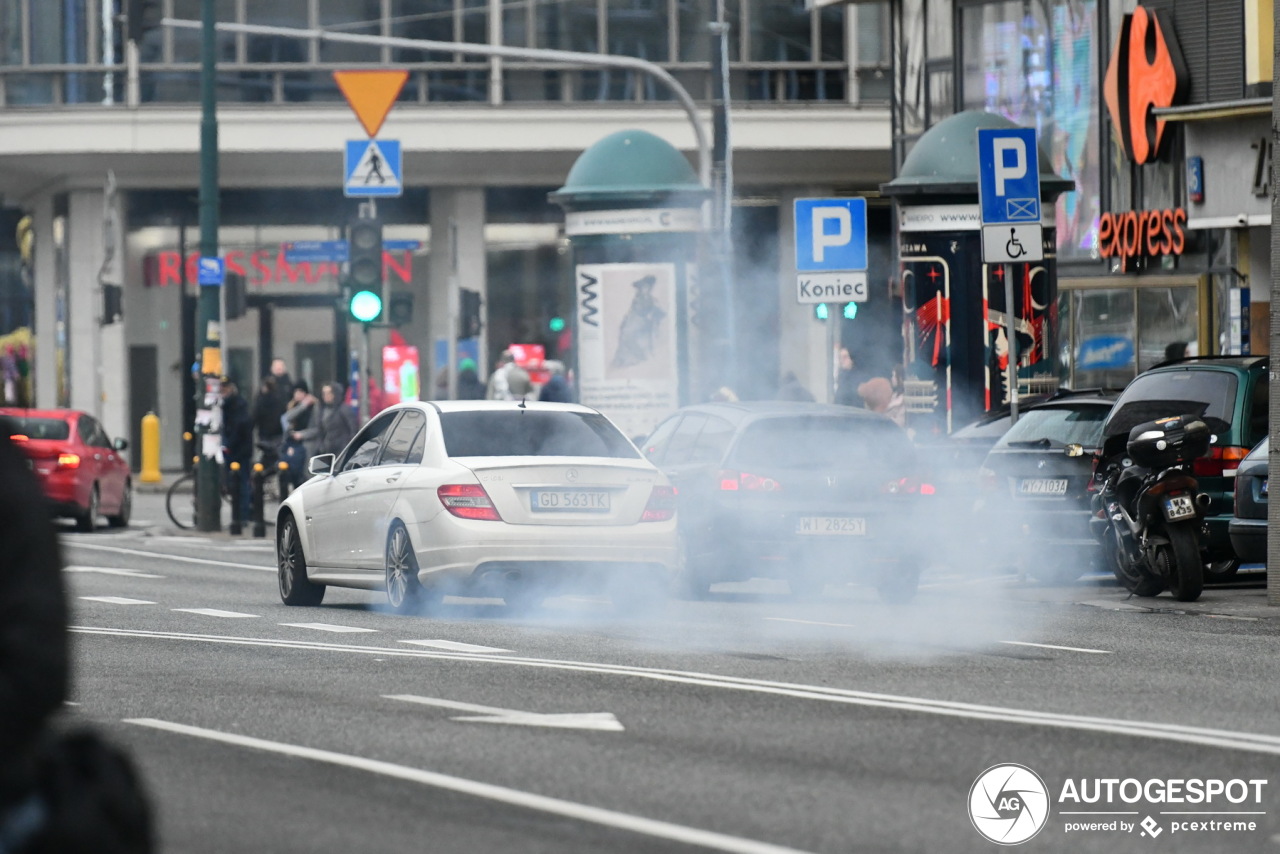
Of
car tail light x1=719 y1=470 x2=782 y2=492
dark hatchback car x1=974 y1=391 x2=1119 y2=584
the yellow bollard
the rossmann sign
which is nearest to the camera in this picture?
car tail light x1=719 y1=470 x2=782 y2=492

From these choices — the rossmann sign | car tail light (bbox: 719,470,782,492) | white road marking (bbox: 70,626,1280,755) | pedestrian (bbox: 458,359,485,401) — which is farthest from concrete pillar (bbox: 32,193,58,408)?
white road marking (bbox: 70,626,1280,755)

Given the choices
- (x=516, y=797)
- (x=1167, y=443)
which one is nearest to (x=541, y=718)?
(x=516, y=797)

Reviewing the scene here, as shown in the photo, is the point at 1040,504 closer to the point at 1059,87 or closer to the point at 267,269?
the point at 1059,87

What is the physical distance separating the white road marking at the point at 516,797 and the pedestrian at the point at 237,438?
754 inches

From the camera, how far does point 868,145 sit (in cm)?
4094

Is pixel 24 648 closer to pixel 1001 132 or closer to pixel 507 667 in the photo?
pixel 507 667

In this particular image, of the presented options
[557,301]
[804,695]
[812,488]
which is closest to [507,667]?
[804,695]

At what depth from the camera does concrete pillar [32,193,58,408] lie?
4562cm

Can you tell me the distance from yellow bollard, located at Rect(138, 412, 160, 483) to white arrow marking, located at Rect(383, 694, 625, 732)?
32867 mm

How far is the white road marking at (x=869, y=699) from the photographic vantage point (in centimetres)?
844

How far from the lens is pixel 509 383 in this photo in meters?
31.8

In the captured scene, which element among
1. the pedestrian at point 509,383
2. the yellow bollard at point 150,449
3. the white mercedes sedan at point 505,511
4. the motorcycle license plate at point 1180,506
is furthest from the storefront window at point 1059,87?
the white mercedes sedan at point 505,511

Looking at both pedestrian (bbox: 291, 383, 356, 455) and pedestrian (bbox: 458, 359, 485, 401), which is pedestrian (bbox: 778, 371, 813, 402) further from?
pedestrian (bbox: 458, 359, 485, 401)

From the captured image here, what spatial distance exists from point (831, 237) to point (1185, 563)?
21.5ft
